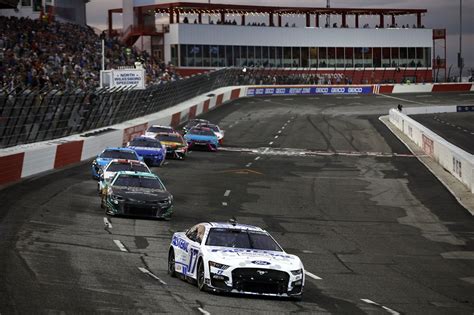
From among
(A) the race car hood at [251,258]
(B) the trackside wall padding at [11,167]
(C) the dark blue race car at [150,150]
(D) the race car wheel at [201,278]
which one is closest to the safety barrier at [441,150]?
(C) the dark blue race car at [150,150]

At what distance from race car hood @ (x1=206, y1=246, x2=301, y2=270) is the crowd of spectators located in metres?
23.0

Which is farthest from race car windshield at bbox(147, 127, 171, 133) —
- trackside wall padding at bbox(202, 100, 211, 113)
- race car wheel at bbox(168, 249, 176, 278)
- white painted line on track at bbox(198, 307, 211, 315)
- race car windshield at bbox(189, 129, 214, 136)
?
white painted line on track at bbox(198, 307, 211, 315)

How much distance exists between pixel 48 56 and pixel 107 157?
1805 cm

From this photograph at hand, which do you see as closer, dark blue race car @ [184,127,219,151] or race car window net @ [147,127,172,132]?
race car window net @ [147,127,172,132]

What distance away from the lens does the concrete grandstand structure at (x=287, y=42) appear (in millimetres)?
106312

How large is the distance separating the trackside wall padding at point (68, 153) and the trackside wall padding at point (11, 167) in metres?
4.37

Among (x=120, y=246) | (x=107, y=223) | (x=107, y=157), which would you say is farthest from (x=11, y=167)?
(x=120, y=246)

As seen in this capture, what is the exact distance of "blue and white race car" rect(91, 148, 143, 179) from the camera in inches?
1326

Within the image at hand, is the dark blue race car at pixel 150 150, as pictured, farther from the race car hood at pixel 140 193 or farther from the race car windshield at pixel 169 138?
the race car hood at pixel 140 193

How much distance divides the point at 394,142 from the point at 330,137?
14.7 ft

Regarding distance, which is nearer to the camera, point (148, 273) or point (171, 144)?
point (148, 273)

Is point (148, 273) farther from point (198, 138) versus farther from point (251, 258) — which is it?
point (198, 138)

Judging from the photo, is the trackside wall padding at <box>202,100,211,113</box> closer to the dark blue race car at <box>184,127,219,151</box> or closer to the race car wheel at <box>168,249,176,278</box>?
the dark blue race car at <box>184,127,219,151</box>

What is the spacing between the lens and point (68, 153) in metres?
39.4
